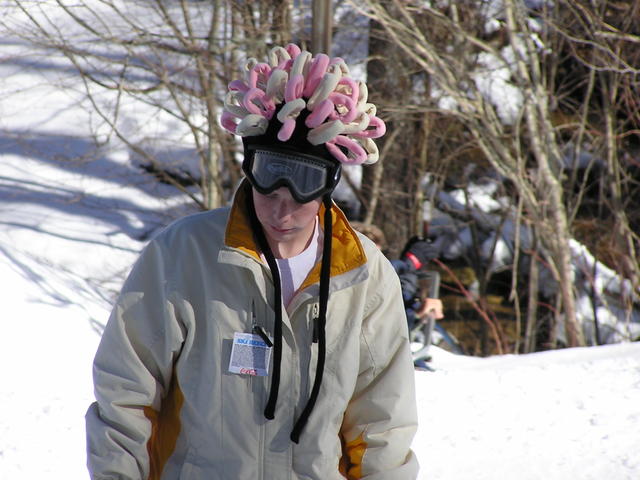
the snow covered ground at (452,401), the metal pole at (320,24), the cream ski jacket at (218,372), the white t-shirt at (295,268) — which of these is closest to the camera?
the cream ski jacket at (218,372)

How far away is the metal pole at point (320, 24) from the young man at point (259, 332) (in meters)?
3.68

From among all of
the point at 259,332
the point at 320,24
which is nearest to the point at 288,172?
the point at 259,332

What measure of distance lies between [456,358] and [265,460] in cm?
448

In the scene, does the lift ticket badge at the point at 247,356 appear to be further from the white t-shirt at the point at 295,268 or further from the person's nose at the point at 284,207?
the person's nose at the point at 284,207

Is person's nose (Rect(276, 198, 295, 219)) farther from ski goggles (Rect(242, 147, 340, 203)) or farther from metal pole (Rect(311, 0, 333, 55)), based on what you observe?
metal pole (Rect(311, 0, 333, 55))

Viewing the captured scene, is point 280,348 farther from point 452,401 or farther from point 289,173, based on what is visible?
point 452,401

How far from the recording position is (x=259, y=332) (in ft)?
5.84

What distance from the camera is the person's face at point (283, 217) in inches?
70.2

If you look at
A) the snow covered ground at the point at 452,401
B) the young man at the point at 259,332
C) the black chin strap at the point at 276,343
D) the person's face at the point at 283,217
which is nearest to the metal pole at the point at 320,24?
the snow covered ground at the point at 452,401

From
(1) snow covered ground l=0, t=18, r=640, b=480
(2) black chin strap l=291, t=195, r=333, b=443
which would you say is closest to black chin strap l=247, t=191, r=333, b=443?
(2) black chin strap l=291, t=195, r=333, b=443

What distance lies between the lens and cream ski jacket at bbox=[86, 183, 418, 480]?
1744mm

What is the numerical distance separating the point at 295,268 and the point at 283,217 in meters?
0.15

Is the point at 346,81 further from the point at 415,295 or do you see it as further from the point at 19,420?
the point at 415,295

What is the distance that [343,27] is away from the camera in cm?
771
